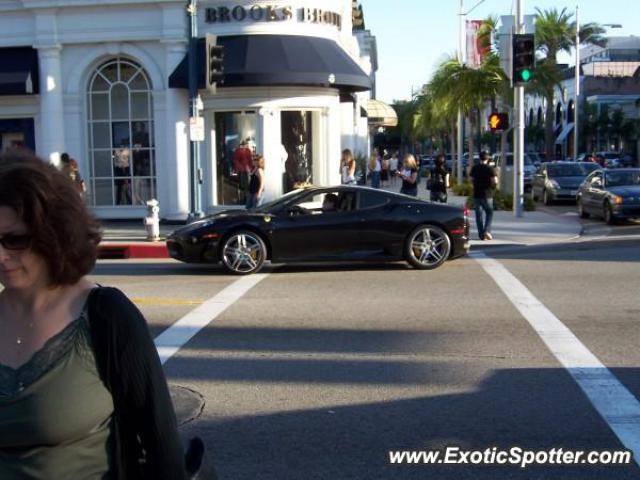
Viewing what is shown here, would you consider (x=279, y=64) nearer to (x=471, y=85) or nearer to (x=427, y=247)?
(x=427, y=247)

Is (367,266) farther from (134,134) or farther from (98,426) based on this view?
(98,426)

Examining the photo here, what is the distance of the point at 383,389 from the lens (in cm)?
681

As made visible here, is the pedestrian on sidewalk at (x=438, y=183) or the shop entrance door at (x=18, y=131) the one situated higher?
the shop entrance door at (x=18, y=131)

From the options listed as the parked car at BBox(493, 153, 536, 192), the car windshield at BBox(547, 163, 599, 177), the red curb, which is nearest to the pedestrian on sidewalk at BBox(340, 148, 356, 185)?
the parked car at BBox(493, 153, 536, 192)

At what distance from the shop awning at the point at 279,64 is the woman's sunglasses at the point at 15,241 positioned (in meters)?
17.5

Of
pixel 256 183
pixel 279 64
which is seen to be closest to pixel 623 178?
pixel 279 64

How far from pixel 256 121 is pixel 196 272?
24.5 feet

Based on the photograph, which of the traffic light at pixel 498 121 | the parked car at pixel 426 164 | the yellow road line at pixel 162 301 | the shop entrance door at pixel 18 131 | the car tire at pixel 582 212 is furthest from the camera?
the parked car at pixel 426 164

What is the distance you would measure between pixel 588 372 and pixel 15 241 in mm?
5733

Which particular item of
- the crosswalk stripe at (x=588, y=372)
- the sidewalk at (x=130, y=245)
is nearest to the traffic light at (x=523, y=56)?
the sidewalk at (x=130, y=245)

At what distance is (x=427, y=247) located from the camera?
1387cm

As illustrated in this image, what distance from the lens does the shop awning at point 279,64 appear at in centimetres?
1962

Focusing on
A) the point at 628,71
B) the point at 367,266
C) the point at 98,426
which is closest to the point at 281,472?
the point at 98,426

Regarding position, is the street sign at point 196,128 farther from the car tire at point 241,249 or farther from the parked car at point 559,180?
the parked car at point 559,180
